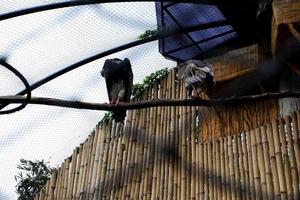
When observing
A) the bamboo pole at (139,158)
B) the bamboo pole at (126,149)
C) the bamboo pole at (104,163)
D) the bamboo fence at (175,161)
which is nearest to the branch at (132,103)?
the bamboo fence at (175,161)

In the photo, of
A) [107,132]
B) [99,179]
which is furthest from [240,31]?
[99,179]

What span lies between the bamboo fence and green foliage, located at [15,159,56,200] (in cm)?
693

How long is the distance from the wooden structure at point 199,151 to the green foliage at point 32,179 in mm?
6992

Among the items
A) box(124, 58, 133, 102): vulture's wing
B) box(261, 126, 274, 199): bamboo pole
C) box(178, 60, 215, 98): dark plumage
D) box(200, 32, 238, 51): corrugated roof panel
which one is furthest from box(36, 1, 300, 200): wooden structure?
box(124, 58, 133, 102): vulture's wing

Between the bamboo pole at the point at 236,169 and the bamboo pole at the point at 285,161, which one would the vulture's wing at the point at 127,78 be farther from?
the bamboo pole at the point at 285,161

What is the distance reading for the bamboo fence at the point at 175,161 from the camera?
3865 millimetres

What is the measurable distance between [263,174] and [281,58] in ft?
3.74

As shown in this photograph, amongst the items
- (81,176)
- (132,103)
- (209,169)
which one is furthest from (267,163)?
(81,176)

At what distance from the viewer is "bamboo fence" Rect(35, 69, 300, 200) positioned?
3.87 meters

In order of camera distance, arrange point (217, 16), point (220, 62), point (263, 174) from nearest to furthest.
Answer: point (263, 174) → point (217, 16) → point (220, 62)

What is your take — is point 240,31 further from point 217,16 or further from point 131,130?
point 131,130

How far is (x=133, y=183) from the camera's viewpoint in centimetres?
480

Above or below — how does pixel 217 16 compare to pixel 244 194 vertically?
above

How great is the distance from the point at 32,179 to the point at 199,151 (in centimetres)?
994
